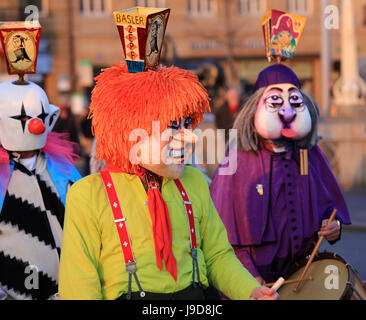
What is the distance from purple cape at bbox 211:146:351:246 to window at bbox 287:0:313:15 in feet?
76.5

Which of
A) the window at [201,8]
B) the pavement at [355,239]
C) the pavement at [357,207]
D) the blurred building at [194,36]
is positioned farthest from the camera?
the window at [201,8]

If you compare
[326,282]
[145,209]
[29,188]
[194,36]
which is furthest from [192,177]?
[194,36]

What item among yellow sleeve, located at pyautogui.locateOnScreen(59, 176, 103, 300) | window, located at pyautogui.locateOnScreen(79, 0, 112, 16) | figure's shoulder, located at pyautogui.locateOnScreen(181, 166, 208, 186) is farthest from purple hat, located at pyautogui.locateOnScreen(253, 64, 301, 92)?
window, located at pyautogui.locateOnScreen(79, 0, 112, 16)

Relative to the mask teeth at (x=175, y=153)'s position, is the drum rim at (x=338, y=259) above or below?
below

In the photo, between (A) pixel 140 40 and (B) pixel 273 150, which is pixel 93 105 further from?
(B) pixel 273 150

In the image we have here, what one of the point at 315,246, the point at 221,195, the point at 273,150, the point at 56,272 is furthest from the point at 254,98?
the point at 56,272

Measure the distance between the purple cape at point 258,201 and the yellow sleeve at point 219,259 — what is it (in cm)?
132

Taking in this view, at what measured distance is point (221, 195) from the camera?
14.9ft

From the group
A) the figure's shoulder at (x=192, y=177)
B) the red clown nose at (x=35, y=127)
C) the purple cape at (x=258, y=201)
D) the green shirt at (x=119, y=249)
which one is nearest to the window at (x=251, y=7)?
the purple cape at (x=258, y=201)

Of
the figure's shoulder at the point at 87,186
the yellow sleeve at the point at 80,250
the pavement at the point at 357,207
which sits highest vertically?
the figure's shoulder at the point at 87,186

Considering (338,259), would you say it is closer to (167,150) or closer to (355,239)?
(167,150)

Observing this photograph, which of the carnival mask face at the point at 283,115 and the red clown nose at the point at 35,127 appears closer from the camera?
the red clown nose at the point at 35,127

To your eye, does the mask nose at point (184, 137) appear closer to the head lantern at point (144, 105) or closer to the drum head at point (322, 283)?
the head lantern at point (144, 105)

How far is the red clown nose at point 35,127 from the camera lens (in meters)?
4.18
